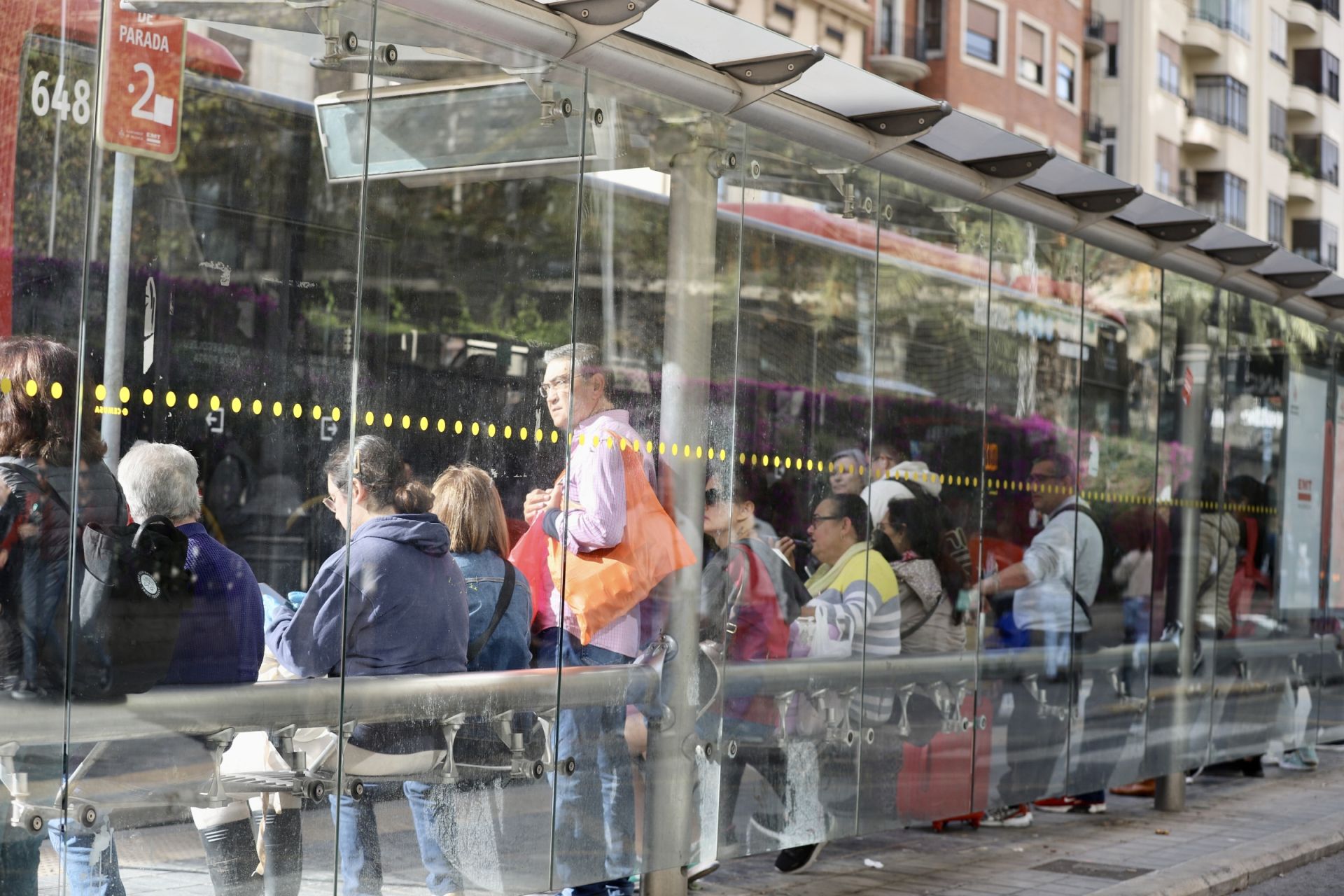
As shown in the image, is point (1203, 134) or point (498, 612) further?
point (1203, 134)

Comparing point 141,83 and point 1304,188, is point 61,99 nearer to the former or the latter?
point 141,83

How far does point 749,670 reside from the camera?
6.38 m

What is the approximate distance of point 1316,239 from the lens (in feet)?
170

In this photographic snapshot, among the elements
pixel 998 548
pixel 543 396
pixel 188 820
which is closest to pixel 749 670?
pixel 543 396

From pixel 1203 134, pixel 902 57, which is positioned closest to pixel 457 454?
pixel 902 57

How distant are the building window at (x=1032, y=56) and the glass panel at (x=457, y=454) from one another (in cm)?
3783

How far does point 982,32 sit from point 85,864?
38477mm

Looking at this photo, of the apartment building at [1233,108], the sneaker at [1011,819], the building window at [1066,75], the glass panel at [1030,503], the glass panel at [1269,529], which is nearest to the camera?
the glass panel at [1030,503]

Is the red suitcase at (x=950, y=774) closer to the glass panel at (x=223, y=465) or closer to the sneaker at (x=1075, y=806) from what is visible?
the sneaker at (x=1075, y=806)

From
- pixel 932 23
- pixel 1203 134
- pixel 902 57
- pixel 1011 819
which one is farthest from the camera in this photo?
pixel 1203 134

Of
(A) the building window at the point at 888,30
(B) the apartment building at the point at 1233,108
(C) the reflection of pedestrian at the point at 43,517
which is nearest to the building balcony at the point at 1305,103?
(B) the apartment building at the point at 1233,108

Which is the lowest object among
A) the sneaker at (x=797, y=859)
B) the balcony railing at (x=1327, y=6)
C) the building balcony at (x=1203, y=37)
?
the sneaker at (x=797, y=859)

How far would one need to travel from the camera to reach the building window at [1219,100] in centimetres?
4766

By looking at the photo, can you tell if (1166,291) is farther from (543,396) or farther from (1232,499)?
(543,396)
